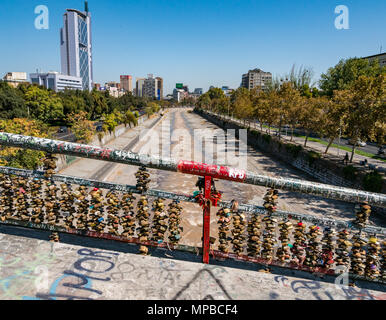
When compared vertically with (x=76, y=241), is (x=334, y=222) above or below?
above

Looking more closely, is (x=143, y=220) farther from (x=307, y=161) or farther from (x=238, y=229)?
(x=307, y=161)

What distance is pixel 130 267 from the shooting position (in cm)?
278

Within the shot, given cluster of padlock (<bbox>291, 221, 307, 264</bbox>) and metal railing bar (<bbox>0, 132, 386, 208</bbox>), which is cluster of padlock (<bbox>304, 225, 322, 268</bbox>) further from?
metal railing bar (<bbox>0, 132, 386, 208</bbox>)

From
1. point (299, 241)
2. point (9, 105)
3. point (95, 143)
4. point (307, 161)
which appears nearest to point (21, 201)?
point (299, 241)

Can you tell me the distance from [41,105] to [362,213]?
2282 inches

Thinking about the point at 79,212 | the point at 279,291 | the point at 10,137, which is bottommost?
the point at 279,291

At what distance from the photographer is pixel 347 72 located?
49.8 meters

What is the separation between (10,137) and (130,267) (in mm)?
2176

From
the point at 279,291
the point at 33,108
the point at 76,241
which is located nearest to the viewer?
the point at 279,291

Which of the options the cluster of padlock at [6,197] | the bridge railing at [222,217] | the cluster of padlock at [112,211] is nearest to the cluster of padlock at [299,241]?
the bridge railing at [222,217]

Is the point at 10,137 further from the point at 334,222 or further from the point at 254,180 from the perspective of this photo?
the point at 334,222

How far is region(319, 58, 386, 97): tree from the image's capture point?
47.2 m
